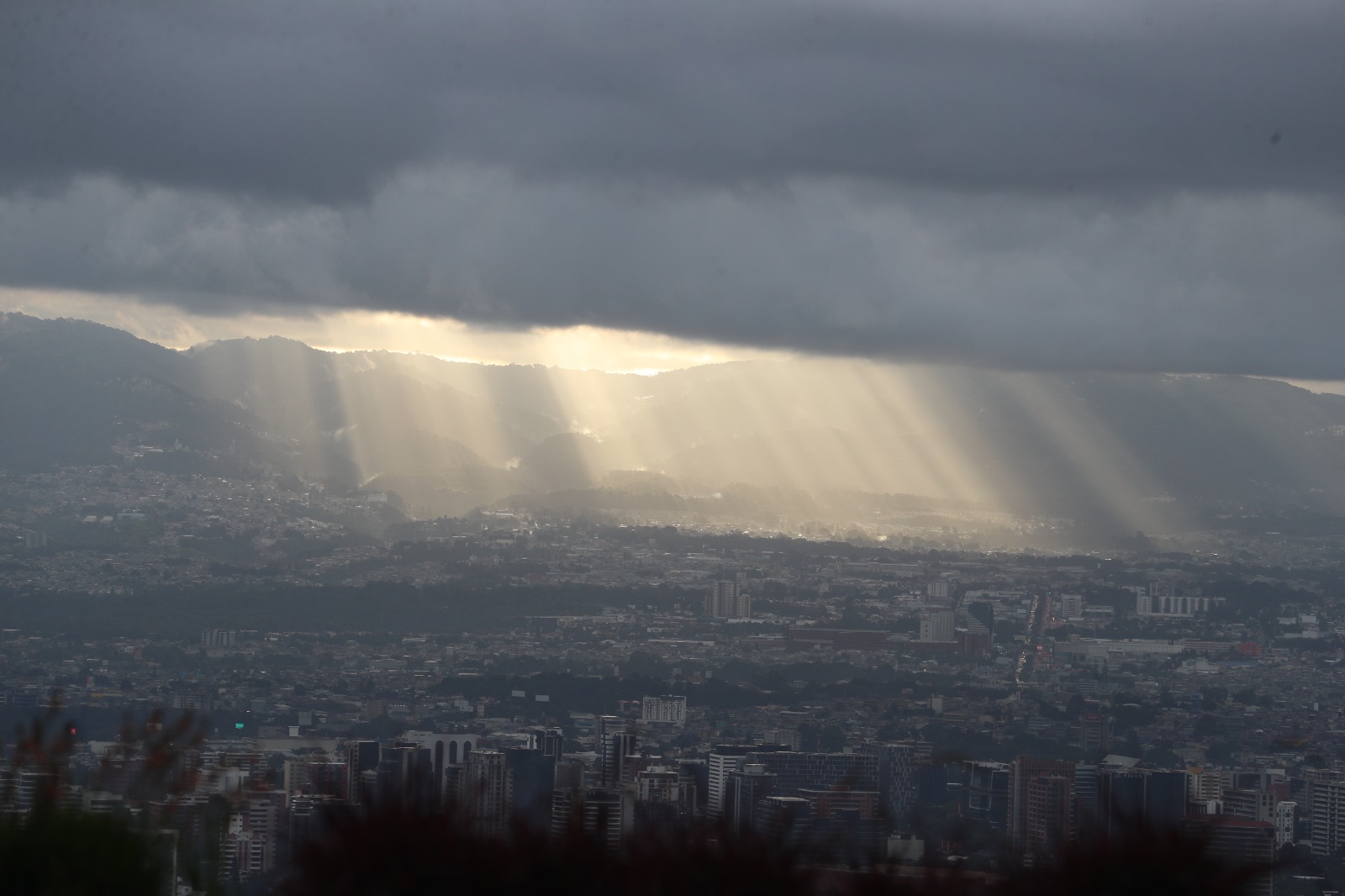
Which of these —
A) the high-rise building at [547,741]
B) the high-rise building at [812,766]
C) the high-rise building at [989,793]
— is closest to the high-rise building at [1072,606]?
the high-rise building at [547,741]

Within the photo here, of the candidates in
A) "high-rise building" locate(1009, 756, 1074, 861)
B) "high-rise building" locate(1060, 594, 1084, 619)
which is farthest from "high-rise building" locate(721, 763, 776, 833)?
"high-rise building" locate(1060, 594, 1084, 619)

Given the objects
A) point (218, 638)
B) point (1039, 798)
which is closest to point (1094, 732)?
point (1039, 798)

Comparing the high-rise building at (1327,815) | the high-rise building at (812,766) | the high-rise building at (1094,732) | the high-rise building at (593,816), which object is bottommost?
the high-rise building at (1094,732)

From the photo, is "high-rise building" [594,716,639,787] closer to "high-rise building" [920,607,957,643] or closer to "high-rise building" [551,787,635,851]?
"high-rise building" [551,787,635,851]

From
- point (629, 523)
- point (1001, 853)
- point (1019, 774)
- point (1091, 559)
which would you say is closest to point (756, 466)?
point (629, 523)

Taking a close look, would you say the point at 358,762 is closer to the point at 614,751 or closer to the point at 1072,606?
the point at 614,751

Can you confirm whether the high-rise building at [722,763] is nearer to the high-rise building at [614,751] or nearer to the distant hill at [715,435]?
the high-rise building at [614,751]
